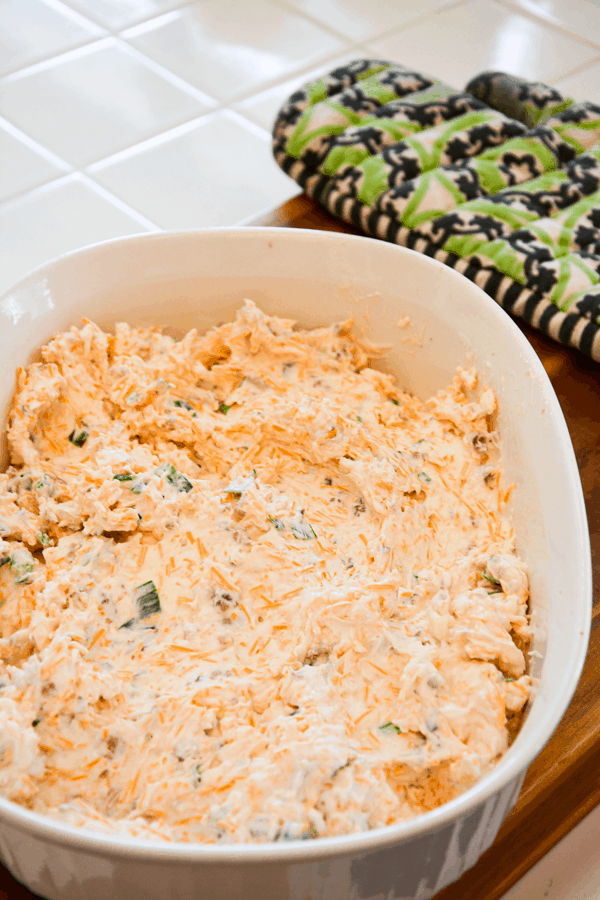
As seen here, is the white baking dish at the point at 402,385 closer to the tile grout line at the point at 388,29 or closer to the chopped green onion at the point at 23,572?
the chopped green onion at the point at 23,572

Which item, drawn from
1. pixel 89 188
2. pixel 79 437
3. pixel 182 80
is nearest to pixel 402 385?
pixel 79 437

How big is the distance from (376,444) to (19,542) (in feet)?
1.19

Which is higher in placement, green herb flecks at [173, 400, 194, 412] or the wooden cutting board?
green herb flecks at [173, 400, 194, 412]

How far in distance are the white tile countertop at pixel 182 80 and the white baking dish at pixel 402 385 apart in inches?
13.1

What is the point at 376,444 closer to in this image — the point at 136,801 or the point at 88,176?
the point at 136,801

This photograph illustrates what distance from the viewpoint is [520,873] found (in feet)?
2.44

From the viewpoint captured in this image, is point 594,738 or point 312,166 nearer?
point 594,738

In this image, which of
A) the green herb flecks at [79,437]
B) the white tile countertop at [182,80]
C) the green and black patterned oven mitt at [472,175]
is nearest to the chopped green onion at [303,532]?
the green herb flecks at [79,437]

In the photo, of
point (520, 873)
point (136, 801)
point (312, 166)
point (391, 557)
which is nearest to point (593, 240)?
point (312, 166)

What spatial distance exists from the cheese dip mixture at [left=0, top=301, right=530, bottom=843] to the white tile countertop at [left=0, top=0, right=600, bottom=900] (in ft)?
1.54

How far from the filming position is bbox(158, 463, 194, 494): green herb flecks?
31.3 inches

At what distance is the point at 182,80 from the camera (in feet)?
5.52

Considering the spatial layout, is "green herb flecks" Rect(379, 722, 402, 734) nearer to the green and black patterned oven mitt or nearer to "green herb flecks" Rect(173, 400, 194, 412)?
"green herb flecks" Rect(173, 400, 194, 412)

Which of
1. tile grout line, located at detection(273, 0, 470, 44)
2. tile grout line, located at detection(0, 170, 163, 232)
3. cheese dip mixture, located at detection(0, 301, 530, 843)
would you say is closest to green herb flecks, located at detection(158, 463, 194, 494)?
cheese dip mixture, located at detection(0, 301, 530, 843)
